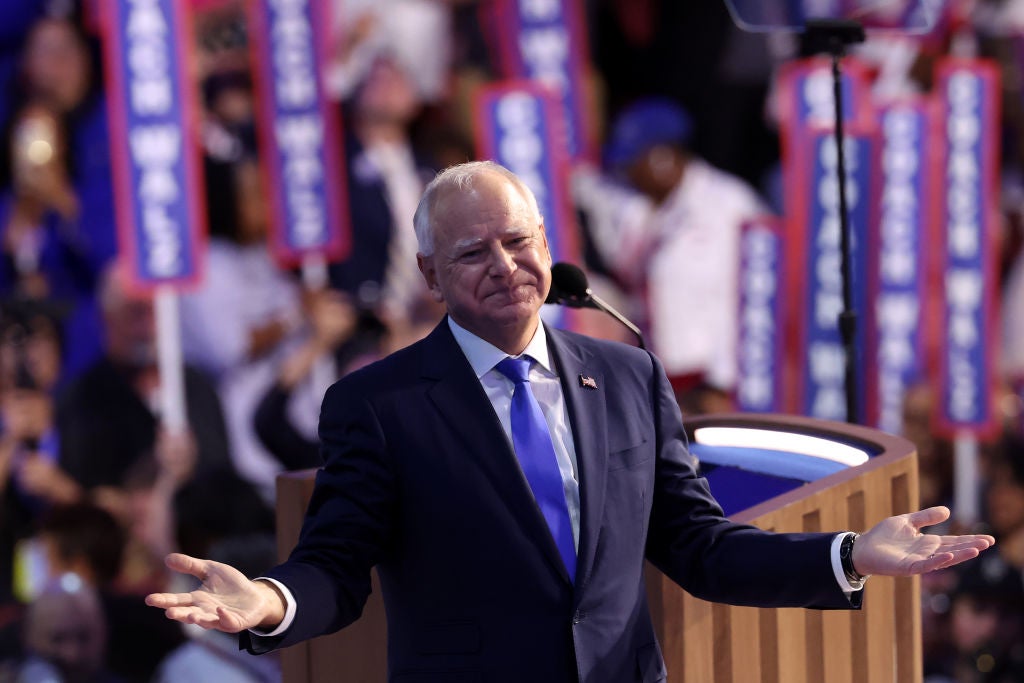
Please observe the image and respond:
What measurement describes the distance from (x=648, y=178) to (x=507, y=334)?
517 cm

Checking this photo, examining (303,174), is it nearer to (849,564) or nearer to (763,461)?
(763,461)

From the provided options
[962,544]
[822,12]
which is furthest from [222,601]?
[822,12]

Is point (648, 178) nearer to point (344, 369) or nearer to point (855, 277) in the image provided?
point (855, 277)

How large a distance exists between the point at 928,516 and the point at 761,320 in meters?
4.90

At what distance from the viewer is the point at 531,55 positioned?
A: 21.0 feet

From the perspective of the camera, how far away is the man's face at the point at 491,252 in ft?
5.34

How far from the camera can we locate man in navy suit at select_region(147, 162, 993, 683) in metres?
1.62

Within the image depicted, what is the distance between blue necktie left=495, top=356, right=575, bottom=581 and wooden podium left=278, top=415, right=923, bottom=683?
340mm

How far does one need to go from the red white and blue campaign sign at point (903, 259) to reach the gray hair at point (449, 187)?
16.7 feet

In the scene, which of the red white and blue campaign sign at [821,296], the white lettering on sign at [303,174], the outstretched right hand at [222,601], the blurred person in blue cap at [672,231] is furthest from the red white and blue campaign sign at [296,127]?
the outstretched right hand at [222,601]

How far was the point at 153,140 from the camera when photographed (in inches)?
207

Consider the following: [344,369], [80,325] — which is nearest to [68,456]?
[80,325]

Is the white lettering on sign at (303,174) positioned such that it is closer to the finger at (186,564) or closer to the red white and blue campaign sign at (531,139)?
the red white and blue campaign sign at (531,139)

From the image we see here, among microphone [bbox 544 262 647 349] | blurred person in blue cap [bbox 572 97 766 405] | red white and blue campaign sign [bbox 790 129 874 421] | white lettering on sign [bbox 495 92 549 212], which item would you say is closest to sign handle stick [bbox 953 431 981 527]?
red white and blue campaign sign [bbox 790 129 874 421]
